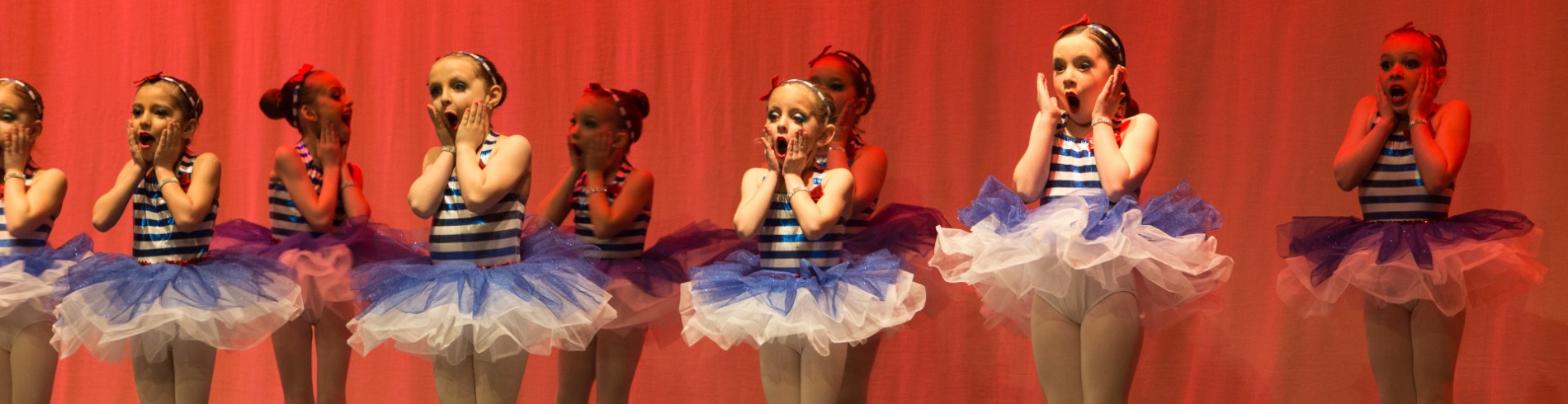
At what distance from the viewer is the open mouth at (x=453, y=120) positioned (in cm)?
331

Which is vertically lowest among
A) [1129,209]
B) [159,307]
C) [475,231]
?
A: [159,307]

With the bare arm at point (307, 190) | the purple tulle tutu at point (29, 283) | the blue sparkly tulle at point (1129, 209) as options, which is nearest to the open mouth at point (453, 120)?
the bare arm at point (307, 190)

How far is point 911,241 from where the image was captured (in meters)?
3.75

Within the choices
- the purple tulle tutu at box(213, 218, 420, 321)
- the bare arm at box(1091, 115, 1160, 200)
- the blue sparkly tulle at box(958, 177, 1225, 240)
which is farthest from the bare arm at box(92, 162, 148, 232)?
the bare arm at box(1091, 115, 1160, 200)

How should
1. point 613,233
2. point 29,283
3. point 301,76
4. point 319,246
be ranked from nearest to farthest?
point 29,283 → point 613,233 → point 319,246 → point 301,76

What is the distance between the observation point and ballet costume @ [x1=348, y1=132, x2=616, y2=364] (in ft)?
10.1

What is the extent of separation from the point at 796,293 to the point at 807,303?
38 millimetres

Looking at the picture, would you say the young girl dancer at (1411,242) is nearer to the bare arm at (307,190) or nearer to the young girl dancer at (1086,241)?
the young girl dancer at (1086,241)

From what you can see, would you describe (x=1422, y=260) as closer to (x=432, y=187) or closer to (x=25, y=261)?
(x=432, y=187)

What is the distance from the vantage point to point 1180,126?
14.4 feet

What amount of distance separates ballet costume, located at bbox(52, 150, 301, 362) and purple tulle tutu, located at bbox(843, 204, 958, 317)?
4.81 ft

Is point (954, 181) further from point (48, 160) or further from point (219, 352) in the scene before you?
point (48, 160)

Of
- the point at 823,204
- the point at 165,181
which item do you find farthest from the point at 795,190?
the point at 165,181

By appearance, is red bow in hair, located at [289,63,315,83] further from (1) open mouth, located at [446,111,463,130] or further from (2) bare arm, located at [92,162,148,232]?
(1) open mouth, located at [446,111,463,130]
